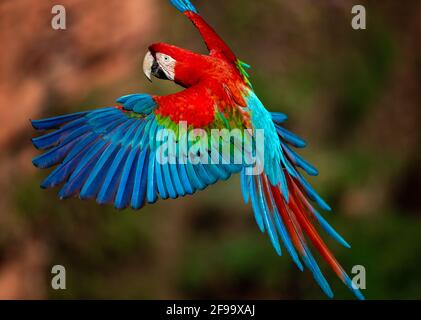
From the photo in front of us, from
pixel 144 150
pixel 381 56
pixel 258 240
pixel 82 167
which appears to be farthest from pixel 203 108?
pixel 381 56

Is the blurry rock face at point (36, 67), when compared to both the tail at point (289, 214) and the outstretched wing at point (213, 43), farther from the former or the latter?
the tail at point (289, 214)

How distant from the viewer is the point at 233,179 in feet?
8.93

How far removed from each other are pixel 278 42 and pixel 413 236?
3.16ft

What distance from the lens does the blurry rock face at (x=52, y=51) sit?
8.29 ft

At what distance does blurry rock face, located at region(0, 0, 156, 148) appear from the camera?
2.53 meters

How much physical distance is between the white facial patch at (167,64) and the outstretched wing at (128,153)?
0.04 metres

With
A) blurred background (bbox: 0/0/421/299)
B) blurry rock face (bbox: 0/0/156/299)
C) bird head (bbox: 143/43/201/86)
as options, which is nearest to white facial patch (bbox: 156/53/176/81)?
bird head (bbox: 143/43/201/86)

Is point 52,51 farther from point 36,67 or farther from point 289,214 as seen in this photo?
point 289,214

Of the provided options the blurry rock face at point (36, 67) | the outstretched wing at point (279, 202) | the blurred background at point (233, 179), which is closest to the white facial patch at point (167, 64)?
the outstretched wing at point (279, 202)

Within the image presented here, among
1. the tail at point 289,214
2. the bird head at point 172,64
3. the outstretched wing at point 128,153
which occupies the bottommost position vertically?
the tail at point 289,214

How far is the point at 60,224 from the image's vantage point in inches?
99.1

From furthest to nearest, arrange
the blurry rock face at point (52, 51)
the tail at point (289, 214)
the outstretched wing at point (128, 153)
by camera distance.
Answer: the blurry rock face at point (52, 51) < the tail at point (289, 214) < the outstretched wing at point (128, 153)

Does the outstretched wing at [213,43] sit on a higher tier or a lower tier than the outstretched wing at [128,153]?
higher

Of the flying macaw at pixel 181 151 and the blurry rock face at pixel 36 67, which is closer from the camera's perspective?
the flying macaw at pixel 181 151
